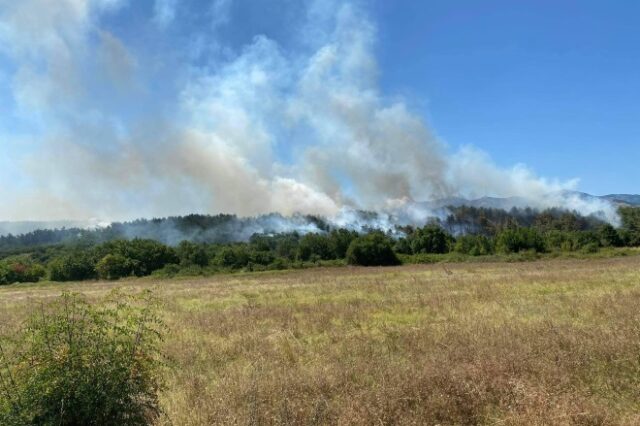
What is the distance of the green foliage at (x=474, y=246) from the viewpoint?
3760 inches

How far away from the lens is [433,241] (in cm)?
11406

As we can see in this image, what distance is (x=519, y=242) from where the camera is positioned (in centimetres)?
9675

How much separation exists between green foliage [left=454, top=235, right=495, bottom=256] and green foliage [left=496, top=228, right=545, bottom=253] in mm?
1897

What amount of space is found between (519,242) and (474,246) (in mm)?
9154

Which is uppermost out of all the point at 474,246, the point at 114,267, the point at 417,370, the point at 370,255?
the point at 474,246

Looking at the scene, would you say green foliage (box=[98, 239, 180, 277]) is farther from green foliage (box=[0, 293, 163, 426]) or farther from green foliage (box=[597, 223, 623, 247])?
green foliage (box=[0, 293, 163, 426])

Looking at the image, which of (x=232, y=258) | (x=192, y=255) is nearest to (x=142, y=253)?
(x=192, y=255)

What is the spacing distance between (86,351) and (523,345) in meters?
7.57

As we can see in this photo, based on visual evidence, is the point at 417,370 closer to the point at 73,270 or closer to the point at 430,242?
the point at 73,270

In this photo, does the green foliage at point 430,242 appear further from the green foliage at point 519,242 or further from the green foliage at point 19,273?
the green foliage at point 19,273

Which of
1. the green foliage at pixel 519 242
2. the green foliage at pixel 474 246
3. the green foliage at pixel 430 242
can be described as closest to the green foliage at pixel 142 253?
the green foliage at pixel 430 242

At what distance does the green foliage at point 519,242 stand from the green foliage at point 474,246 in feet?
6.22

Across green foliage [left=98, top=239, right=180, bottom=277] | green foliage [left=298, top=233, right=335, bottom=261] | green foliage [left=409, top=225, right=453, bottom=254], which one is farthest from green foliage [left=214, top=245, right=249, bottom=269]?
green foliage [left=409, top=225, right=453, bottom=254]

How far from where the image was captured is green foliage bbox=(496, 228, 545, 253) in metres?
95.6
